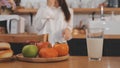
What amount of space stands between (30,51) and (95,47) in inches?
10.9

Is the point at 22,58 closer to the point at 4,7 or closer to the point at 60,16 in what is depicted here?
the point at 60,16

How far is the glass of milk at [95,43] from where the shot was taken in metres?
1.21

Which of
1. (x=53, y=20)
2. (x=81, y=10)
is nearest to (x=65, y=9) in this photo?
(x=53, y=20)


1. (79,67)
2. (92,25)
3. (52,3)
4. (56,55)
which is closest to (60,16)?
(52,3)

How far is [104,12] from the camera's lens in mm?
3816

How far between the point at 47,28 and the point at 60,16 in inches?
7.0

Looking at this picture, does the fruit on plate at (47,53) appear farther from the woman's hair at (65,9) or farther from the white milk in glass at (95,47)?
the woman's hair at (65,9)

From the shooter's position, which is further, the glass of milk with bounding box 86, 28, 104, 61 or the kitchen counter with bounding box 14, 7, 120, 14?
the kitchen counter with bounding box 14, 7, 120, 14

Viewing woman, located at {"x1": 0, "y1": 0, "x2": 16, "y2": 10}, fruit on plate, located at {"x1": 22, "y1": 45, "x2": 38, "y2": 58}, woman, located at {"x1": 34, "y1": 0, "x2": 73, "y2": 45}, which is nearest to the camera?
fruit on plate, located at {"x1": 22, "y1": 45, "x2": 38, "y2": 58}

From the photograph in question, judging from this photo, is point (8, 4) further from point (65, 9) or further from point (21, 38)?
point (21, 38)

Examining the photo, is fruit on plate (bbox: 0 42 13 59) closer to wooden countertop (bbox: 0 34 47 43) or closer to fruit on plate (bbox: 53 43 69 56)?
fruit on plate (bbox: 53 43 69 56)

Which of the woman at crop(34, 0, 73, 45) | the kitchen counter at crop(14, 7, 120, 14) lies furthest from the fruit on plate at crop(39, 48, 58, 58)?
the kitchen counter at crop(14, 7, 120, 14)

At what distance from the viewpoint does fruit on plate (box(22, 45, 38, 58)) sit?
1188mm

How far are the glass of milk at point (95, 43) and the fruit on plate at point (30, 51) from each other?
228 mm
